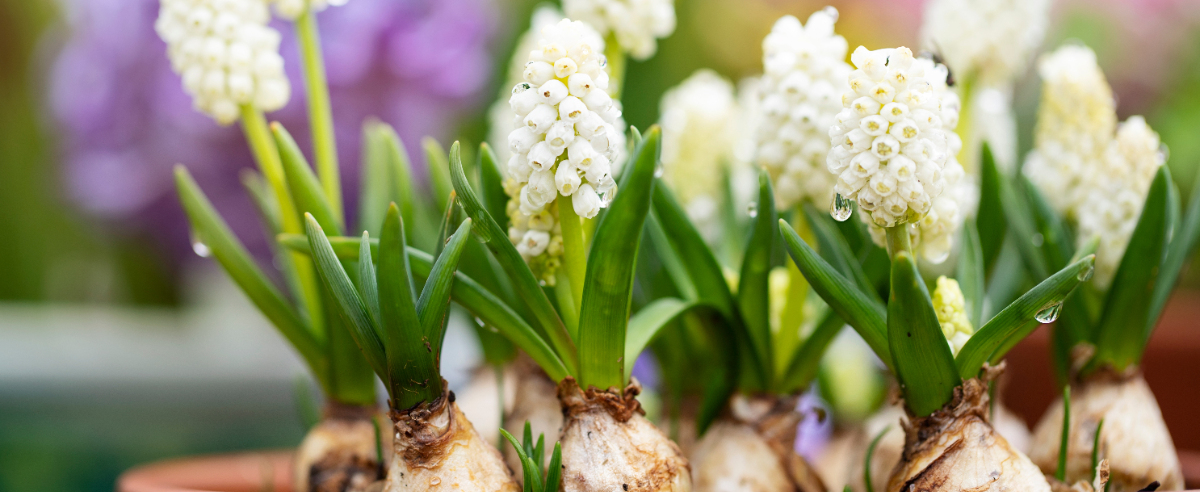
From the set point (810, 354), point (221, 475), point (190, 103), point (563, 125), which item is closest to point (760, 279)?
point (810, 354)

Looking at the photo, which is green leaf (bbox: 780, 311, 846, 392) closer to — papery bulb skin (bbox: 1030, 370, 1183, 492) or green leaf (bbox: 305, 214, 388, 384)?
papery bulb skin (bbox: 1030, 370, 1183, 492)

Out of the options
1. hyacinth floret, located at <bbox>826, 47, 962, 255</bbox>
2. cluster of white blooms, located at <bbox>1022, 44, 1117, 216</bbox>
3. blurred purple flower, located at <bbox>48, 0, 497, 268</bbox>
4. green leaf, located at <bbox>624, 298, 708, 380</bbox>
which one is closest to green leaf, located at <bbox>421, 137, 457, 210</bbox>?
green leaf, located at <bbox>624, 298, 708, 380</bbox>

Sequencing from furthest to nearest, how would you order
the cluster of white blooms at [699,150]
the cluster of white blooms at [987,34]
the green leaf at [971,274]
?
the cluster of white blooms at [699,150], the cluster of white blooms at [987,34], the green leaf at [971,274]

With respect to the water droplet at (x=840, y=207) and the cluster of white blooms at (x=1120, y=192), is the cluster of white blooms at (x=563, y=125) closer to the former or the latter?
the water droplet at (x=840, y=207)

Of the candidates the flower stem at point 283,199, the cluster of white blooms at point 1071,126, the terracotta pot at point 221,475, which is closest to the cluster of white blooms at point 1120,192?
the cluster of white blooms at point 1071,126

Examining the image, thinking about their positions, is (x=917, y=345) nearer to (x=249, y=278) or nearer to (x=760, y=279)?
(x=760, y=279)

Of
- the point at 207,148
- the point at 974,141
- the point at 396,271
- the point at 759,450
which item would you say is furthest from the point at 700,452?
the point at 207,148

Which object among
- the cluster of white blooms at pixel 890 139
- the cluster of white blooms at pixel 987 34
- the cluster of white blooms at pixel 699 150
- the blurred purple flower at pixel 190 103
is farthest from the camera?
the blurred purple flower at pixel 190 103
